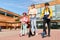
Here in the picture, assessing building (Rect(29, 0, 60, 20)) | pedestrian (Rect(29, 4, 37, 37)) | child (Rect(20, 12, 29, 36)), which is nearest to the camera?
pedestrian (Rect(29, 4, 37, 37))

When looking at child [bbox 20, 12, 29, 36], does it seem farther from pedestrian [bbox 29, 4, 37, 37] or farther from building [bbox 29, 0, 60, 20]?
building [bbox 29, 0, 60, 20]

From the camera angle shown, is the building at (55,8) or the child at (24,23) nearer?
the child at (24,23)

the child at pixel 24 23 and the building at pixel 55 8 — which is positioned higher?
the building at pixel 55 8

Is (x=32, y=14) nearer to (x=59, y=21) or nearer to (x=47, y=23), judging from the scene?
(x=47, y=23)

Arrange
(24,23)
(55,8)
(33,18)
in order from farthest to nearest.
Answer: (55,8) < (24,23) < (33,18)

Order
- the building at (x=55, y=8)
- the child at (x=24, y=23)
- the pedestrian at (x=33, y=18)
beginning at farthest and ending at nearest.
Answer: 1. the building at (x=55, y=8)
2. the child at (x=24, y=23)
3. the pedestrian at (x=33, y=18)

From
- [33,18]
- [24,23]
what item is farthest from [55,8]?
[33,18]

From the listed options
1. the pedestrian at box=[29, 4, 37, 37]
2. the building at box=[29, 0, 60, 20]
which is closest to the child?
the pedestrian at box=[29, 4, 37, 37]

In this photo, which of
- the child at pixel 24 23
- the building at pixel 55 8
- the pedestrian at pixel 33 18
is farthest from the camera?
the building at pixel 55 8

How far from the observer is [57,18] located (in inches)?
1896

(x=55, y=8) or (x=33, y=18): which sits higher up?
(x=55, y=8)

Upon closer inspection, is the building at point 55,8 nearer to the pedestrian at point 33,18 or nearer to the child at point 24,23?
the child at point 24,23

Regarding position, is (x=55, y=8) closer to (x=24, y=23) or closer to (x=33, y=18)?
(x=24, y=23)

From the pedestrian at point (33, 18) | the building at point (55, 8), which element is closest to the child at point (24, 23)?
the pedestrian at point (33, 18)
